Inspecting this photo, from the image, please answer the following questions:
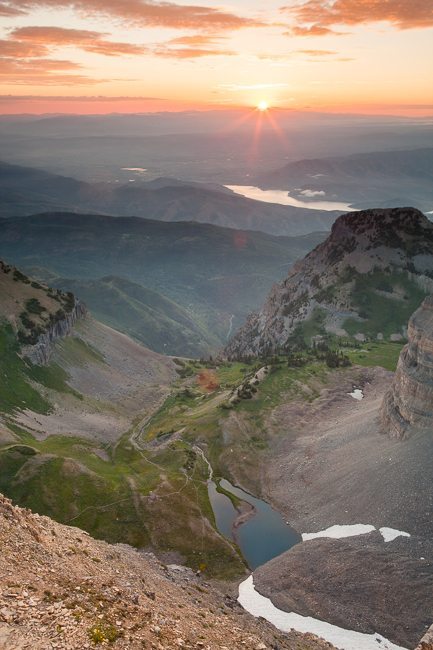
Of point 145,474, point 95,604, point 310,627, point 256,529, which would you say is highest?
point 95,604

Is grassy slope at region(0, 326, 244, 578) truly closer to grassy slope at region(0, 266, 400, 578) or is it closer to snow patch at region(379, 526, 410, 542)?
grassy slope at region(0, 266, 400, 578)

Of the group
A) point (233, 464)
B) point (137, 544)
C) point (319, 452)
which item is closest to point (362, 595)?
point (137, 544)

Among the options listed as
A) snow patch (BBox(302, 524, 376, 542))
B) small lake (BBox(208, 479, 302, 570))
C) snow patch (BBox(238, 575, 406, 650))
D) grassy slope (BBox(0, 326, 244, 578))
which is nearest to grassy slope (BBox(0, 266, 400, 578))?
grassy slope (BBox(0, 326, 244, 578))

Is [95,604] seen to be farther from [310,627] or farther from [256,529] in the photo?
[256,529]

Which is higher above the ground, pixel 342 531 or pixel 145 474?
pixel 342 531

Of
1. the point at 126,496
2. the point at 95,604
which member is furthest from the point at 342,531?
the point at 95,604

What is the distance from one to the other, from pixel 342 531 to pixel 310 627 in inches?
1007

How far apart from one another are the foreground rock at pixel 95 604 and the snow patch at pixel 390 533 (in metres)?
26.0

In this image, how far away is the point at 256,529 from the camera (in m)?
118

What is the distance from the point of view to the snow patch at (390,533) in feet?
321

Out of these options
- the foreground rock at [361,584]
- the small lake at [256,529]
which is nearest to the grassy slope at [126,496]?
the small lake at [256,529]

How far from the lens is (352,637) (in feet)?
264

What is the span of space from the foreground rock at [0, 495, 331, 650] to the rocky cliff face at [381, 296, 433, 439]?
5562 cm

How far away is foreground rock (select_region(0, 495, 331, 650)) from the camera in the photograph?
39250mm
